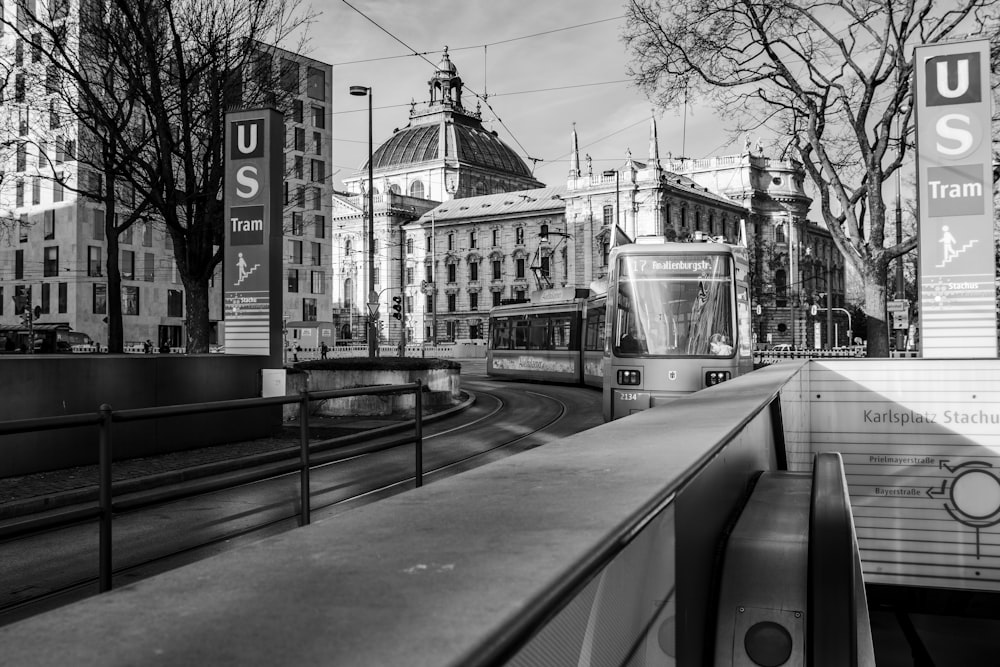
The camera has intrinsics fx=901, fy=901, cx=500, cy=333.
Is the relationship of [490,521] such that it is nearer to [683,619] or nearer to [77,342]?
[683,619]

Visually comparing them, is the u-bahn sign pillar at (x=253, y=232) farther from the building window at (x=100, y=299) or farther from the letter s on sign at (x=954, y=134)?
the building window at (x=100, y=299)

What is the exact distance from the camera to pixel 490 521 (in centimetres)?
160

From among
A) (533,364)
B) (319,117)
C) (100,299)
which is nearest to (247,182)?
(533,364)

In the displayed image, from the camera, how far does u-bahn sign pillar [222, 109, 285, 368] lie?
14820 mm

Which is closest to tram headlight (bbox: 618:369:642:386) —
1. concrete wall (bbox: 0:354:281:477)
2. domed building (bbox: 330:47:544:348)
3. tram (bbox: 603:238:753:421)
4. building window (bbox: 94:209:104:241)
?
tram (bbox: 603:238:753:421)

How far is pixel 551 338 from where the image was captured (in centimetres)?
3216

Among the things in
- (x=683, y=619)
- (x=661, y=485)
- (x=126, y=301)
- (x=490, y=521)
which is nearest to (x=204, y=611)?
(x=490, y=521)

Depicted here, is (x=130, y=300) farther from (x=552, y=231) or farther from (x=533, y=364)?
(x=552, y=231)

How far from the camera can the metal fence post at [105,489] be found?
458 cm

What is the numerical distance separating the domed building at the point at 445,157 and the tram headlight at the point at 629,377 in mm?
96025

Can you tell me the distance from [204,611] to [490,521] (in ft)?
1.97

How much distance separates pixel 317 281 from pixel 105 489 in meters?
60.6

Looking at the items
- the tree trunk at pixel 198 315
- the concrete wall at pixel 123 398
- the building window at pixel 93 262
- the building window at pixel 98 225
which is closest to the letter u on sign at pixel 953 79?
the concrete wall at pixel 123 398

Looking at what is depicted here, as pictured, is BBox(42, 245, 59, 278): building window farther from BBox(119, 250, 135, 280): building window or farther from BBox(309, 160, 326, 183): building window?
BBox(309, 160, 326, 183): building window
